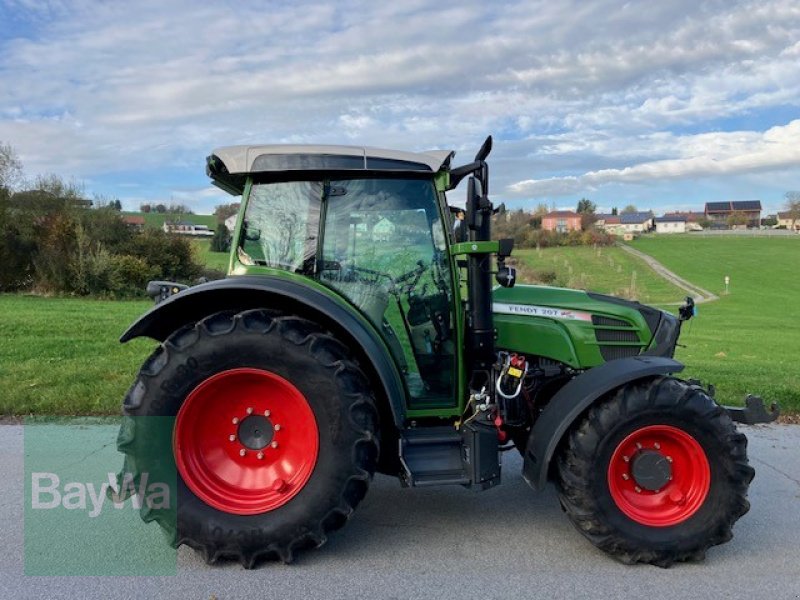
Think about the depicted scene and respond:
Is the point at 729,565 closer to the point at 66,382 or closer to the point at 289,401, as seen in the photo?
the point at 289,401

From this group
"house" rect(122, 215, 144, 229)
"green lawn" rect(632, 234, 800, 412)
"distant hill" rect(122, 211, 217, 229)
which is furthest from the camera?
"distant hill" rect(122, 211, 217, 229)

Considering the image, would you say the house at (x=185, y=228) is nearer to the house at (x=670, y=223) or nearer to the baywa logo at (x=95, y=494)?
the baywa logo at (x=95, y=494)

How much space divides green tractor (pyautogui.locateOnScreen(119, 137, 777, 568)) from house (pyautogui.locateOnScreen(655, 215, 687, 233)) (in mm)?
97528

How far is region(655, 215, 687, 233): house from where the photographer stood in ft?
312

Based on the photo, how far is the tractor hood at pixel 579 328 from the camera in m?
3.95

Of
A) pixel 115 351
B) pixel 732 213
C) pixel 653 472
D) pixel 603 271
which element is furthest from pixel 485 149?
pixel 732 213

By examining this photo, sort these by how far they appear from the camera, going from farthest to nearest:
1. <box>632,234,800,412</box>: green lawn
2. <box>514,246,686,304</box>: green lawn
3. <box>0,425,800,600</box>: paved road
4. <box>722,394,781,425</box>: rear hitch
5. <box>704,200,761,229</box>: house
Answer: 1. <box>704,200,761,229</box>: house
2. <box>514,246,686,304</box>: green lawn
3. <box>632,234,800,412</box>: green lawn
4. <box>722,394,781,425</box>: rear hitch
5. <box>0,425,800,600</box>: paved road

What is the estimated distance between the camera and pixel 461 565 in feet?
10.8

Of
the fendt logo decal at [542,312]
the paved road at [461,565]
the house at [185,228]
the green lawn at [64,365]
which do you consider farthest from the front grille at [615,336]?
the house at [185,228]

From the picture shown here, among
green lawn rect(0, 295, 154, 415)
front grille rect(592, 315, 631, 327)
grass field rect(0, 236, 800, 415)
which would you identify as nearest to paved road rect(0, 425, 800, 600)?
front grille rect(592, 315, 631, 327)

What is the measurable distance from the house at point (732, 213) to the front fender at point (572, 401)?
97220mm

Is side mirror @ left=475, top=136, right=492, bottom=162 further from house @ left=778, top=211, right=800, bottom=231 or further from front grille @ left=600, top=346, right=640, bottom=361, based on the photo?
house @ left=778, top=211, right=800, bottom=231

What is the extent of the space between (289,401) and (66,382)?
4525mm

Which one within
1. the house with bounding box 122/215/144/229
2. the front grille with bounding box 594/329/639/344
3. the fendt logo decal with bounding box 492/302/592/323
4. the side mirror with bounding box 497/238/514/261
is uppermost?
the house with bounding box 122/215/144/229
